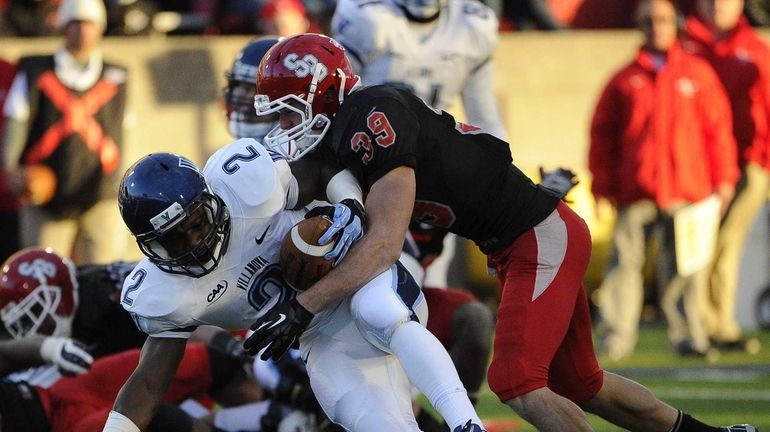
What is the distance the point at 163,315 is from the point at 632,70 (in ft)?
16.2

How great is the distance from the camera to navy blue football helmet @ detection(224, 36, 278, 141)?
227 inches

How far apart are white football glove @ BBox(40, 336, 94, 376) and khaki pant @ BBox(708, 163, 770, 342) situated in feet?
16.1

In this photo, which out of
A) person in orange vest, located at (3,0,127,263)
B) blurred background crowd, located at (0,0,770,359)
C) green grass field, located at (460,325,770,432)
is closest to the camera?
green grass field, located at (460,325,770,432)

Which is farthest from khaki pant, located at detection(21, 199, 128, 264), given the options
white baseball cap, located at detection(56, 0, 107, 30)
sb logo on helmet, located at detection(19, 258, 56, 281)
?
sb logo on helmet, located at detection(19, 258, 56, 281)

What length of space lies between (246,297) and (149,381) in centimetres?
36

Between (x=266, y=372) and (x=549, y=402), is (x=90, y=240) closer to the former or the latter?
(x=266, y=372)

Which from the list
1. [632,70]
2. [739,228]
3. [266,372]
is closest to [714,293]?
[739,228]

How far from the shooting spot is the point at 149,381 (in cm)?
436

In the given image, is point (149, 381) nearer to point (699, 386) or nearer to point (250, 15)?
point (699, 386)

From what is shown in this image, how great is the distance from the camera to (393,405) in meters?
4.33

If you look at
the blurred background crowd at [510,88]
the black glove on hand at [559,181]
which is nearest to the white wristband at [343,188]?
the black glove on hand at [559,181]

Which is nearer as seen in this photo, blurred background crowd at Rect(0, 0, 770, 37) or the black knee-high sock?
the black knee-high sock

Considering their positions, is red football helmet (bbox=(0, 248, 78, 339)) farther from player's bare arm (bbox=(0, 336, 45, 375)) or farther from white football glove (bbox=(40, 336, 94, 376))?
white football glove (bbox=(40, 336, 94, 376))

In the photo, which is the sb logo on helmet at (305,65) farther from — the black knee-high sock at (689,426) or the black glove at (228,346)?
the black knee-high sock at (689,426)
